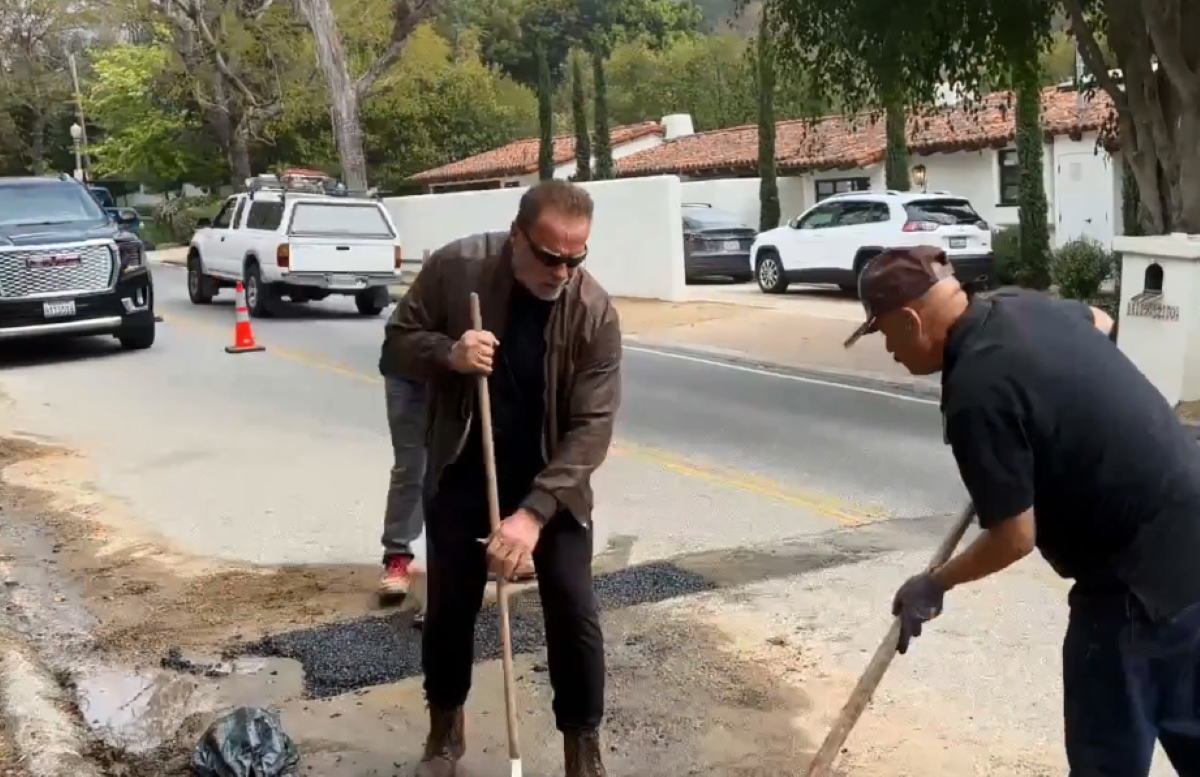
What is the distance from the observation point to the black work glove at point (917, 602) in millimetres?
3039

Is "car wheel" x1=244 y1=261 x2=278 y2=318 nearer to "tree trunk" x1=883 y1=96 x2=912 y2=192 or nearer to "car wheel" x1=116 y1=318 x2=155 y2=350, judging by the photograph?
"car wheel" x1=116 y1=318 x2=155 y2=350

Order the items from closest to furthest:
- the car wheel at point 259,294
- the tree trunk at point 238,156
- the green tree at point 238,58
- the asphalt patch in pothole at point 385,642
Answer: the asphalt patch in pothole at point 385,642 < the car wheel at point 259,294 < the green tree at point 238,58 < the tree trunk at point 238,156

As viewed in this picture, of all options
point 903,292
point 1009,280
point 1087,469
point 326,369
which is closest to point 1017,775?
point 1087,469

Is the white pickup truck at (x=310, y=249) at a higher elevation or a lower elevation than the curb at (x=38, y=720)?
higher

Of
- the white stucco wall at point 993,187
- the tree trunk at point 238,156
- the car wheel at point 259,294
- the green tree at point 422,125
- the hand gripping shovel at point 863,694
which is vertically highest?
the green tree at point 422,125

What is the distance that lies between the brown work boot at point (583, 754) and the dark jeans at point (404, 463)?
76.6 inches

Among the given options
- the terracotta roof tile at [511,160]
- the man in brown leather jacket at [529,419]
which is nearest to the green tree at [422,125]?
the terracotta roof tile at [511,160]

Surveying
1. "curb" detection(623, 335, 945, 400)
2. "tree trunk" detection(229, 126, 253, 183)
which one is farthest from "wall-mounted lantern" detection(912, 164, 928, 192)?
"tree trunk" detection(229, 126, 253, 183)

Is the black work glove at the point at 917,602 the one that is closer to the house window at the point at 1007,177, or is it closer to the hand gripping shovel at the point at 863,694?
the hand gripping shovel at the point at 863,694

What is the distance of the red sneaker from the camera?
5941 mm

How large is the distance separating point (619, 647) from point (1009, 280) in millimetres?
18117

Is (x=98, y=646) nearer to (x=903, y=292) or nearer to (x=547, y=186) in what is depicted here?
(x=547, y=186)

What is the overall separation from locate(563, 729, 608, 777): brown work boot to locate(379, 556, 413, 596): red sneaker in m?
2.09

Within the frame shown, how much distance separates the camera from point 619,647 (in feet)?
17.6
